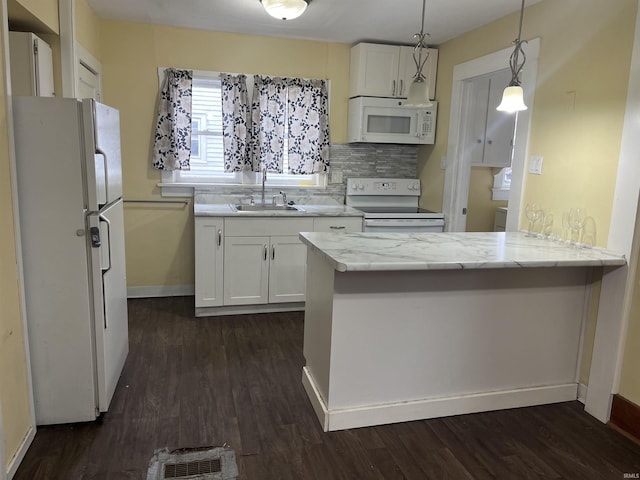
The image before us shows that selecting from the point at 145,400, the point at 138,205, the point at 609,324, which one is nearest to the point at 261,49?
the point at 138,205

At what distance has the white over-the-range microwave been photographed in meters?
4.26

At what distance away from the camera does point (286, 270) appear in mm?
3982

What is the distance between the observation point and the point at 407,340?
2410mm

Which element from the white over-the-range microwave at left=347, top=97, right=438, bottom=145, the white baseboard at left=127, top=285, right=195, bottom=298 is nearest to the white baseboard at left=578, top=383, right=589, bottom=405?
the white over-the-range microwave at left=347, top=97, right=438, bottom=145

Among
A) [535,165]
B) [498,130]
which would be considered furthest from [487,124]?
[535,165]

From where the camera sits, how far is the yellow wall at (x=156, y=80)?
4.00 meters

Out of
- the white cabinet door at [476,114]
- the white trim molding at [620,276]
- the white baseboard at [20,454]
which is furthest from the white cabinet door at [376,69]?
the white baseboard at [20,454]

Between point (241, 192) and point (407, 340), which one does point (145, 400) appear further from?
point (241, 192)

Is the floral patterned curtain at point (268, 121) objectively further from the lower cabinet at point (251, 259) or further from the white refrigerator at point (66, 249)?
the white refrigerator at point (66, 249)

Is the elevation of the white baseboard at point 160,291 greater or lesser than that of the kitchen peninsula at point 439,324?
lesser

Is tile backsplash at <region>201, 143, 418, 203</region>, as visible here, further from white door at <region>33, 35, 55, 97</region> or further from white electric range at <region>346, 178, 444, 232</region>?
white door at <region>33, 35, 55, 97</region>

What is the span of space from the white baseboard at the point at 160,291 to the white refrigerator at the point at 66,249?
1974 millimetres

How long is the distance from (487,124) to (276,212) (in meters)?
2.00

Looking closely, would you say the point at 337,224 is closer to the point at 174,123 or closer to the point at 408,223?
the point at 408,223
